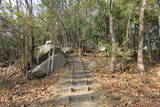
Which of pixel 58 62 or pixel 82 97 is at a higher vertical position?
pixel 58 62

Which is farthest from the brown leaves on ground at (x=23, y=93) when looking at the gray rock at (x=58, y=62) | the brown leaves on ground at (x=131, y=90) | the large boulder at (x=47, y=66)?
the brown leaves on ground at (x=131, y=90)

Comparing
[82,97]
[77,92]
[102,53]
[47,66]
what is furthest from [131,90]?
[47,66]

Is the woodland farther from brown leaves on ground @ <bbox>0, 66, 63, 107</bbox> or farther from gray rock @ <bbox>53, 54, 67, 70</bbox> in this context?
gray rock @ <bbox>53, 54, 67, 70</bbox>

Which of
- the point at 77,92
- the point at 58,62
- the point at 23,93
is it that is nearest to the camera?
the point at 77,92

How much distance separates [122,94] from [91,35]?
26.6ft

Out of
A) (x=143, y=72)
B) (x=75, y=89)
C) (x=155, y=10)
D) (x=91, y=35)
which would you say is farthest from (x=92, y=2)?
(x=75, y=89)

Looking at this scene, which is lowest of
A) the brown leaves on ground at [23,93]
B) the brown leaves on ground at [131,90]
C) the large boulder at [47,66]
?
the brown leaves on ground at [23,93]

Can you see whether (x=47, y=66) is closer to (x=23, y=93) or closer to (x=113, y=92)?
(x=23, y=93)

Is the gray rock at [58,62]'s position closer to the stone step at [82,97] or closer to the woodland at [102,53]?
the woodland at [102,53]

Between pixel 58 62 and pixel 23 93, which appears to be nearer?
pixel 23 93

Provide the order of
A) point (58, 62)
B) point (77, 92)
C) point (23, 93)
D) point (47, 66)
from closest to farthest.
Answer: point (77, 92)
point (23, 93)
point (47, 66)
point (58, 62)

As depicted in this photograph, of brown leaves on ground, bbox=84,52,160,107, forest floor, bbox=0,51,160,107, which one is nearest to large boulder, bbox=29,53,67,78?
forest floor, bbox=0,51,160,107

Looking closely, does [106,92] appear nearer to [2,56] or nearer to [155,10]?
[155,10]

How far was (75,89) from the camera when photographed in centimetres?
554
